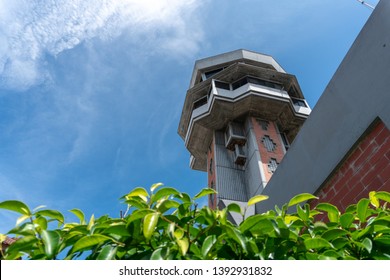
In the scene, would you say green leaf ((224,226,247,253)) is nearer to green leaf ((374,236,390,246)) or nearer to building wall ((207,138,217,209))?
green leaf ((374,236,390,246))

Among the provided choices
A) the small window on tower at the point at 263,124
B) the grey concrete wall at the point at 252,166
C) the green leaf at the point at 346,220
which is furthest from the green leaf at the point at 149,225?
the small window on tower at the point at 263,124

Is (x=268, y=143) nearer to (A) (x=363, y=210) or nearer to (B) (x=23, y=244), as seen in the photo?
(A) (x=363, y=210)

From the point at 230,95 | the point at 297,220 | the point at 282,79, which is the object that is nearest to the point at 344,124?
the point at 297,220

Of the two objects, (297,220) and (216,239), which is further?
(297,220)

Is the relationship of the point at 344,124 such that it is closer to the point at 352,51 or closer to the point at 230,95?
the point at 352,51

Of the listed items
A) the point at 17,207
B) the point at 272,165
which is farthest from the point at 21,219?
the point at 272,165

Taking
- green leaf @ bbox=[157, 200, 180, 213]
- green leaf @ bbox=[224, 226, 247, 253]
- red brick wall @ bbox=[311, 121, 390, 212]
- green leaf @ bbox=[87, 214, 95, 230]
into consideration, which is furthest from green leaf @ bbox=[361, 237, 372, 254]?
red brick wall @ bbox=[311, 121, 390, 212]

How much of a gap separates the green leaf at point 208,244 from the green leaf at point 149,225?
0.19m

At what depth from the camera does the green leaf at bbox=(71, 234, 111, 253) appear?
3.39ft

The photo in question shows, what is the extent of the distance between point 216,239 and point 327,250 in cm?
46

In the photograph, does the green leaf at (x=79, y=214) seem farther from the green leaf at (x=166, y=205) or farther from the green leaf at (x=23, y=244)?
the green leaf at (x=166, y=205)

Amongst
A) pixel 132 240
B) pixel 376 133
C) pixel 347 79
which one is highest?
pixel 347 79
